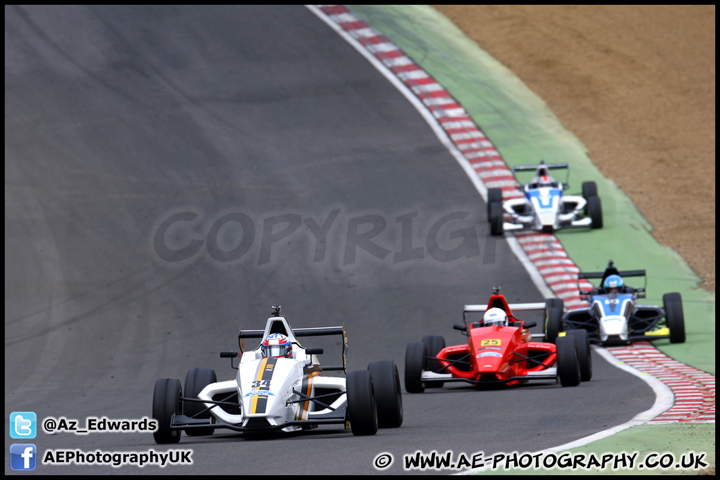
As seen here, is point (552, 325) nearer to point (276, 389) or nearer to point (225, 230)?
point (276, 389)

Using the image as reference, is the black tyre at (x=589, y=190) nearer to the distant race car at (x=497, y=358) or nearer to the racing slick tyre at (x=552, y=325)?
the racing slick tyre at (x=552, y=325)

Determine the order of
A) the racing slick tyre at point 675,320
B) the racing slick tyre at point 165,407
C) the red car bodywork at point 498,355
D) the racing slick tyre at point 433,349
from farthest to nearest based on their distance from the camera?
the racing slick tyre at point 675,320, the racing slick tyre at point 433,349, the red car bodywork at point 498,355, the racing slick tyre at point 165,407

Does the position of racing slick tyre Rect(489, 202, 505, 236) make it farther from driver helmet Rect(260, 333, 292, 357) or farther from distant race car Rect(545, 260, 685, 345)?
driver helmet Rect(260, 333, 292, 357)

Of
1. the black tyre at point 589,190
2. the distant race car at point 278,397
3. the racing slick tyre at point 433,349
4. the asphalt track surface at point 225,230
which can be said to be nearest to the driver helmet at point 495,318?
the racing slick tyre at point 433,349

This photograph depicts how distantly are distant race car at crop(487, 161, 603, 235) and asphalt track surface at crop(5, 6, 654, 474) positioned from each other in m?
0.77

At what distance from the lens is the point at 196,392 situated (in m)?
12.4

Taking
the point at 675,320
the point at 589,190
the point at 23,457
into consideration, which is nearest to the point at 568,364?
the point at 675,320

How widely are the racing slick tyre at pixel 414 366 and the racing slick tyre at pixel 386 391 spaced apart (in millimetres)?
3809

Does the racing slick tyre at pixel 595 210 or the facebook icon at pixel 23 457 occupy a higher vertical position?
the racing slick tyre at pixel 595 210

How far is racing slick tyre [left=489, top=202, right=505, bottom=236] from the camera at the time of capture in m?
24.9

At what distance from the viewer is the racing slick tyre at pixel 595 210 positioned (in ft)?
83.2

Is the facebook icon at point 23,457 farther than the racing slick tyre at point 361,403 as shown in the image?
No

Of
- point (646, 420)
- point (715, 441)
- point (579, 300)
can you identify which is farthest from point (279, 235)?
point (715, 441)

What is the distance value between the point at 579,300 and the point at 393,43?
16729 millimetres
